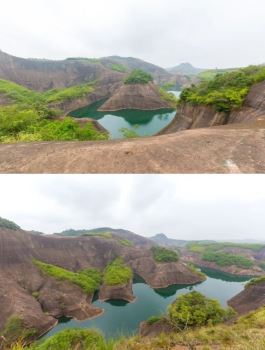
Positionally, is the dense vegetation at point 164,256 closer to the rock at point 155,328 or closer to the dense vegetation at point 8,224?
the dense vegetation at point 8,224

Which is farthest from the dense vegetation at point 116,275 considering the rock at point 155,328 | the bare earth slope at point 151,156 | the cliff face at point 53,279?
the bare earth slope at point 151,156

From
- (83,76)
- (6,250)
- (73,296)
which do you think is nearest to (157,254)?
(73,296)

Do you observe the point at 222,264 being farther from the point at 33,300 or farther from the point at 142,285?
the point at 33,300

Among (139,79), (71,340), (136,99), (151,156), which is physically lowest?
(71,340)

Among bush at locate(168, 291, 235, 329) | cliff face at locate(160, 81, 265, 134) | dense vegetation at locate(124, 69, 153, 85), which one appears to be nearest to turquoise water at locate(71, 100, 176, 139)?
cliff face at locate(160, 81, 265, 134)

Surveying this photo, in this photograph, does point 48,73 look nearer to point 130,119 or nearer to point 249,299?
point 130,119

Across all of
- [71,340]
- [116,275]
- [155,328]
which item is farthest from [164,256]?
[71,340]

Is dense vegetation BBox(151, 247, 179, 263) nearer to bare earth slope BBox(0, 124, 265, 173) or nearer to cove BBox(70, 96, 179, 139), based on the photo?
cove BBox(70, 96, 179, 139)

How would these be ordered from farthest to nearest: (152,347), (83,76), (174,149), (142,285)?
1. (83,76)
2. (142,285)
3. (174,149)
4. (152,347)
